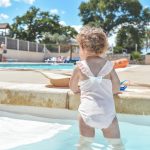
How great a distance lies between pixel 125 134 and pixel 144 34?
33991 millimetres

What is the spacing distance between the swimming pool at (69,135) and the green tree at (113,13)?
106 ft

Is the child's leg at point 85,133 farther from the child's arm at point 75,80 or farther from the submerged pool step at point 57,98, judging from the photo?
the submerged pool step at point 57,98

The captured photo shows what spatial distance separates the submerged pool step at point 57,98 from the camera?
11.0 feet

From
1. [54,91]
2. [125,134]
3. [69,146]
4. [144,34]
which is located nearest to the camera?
[69,146]

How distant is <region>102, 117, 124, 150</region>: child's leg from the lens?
2467 millimetres

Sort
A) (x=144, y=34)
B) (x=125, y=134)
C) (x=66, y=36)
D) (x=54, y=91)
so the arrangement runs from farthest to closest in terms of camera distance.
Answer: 1. (x=66, y=36)
2. (x=144, y=34)
3. (x=54, y=91)
4. (x=125, y=134)

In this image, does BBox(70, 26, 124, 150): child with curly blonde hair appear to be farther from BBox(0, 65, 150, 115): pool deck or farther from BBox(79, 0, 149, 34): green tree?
BBox(79, 0, 149, 34): green tree

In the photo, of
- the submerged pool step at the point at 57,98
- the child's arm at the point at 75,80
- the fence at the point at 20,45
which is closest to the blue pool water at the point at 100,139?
the submerged pool step at the point at 57,98

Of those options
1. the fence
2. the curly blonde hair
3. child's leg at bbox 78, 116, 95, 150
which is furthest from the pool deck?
the fence

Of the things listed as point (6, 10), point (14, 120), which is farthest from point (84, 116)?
point (6, 10)

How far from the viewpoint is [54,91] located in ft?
11.9

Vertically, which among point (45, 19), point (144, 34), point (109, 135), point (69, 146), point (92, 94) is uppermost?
point (45, 19)

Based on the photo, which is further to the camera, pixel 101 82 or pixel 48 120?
pixel 48 120

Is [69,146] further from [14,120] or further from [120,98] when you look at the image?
[14,120]
